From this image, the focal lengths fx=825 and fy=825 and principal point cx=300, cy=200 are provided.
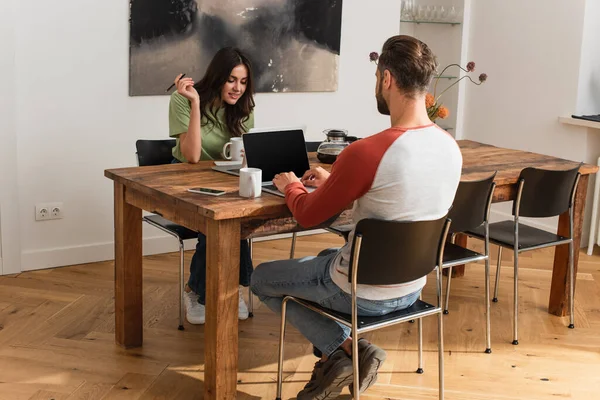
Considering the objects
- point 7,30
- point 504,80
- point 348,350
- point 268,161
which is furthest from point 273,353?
point 504,80

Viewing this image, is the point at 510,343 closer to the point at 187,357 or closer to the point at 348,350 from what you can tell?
the point at 348,350

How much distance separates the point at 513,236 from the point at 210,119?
152cm

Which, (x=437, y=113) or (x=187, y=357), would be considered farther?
(x=437, y=113)

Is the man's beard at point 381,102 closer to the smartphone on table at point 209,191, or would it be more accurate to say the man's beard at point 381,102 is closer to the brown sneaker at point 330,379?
the smartphone on table at point 209,191

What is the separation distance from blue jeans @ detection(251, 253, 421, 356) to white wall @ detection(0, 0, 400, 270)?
1.89 metres

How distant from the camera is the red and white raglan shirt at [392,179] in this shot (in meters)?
2.52

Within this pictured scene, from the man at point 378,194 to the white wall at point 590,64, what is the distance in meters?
3.04

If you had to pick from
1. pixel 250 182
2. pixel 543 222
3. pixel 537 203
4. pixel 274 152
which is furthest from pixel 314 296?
pixel 543 222

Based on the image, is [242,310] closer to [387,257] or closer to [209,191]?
[209,191]

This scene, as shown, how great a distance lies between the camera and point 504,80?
19.2 feet

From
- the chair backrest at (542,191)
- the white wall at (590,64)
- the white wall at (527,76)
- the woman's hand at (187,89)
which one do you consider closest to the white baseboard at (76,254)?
the woman's hand at (187,89)

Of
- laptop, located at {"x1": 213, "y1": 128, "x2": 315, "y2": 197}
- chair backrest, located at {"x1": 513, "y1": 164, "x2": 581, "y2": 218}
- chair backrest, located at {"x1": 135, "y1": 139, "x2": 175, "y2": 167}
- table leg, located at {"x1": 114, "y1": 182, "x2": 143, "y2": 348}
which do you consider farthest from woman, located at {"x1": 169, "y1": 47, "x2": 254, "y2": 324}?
chair backrest, located at {"x1": 513, "y1": 164, "x2": 581, "y2": 218}

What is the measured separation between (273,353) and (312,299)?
78 centimetres

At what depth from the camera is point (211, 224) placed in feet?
9.16
